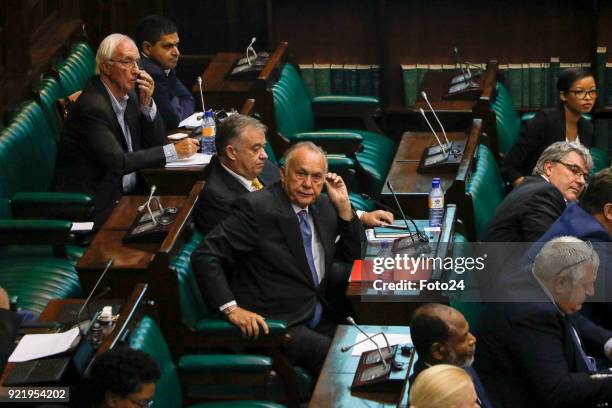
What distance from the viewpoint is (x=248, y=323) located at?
460 centimetres

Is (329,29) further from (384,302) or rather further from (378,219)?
(384,302)

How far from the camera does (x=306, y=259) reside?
500 centimetres

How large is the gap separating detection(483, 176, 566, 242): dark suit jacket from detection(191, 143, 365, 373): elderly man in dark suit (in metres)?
0.58

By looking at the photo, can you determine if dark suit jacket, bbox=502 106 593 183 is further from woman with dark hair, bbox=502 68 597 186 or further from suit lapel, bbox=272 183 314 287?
suit lapel, bbox=272 183 314 287

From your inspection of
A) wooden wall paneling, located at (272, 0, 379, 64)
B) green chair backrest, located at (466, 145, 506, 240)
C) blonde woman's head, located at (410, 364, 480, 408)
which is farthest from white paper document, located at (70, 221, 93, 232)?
wooden wall paneling, located at (272, 0, 379, 64)

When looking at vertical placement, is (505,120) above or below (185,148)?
below

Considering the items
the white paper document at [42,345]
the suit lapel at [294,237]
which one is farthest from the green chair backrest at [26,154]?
the white paper document at [42,345]

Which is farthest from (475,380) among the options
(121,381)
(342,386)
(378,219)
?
(378,219)

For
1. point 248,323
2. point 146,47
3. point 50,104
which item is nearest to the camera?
point 248,323

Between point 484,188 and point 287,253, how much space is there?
133cm

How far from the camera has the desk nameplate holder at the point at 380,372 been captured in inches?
162

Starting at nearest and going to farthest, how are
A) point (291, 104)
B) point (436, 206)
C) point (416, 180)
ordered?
point (436, 206)
point (416, 180)
point (291, 104)

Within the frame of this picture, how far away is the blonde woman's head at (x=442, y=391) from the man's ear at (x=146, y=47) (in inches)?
145

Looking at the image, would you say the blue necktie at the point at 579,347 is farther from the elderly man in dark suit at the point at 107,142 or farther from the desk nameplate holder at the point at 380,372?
the elderly man in dark suit at the point at 107,142
